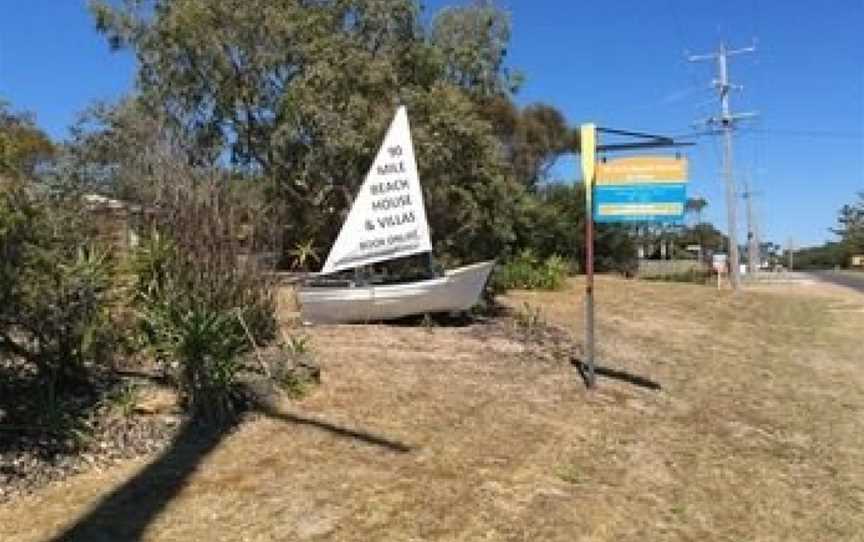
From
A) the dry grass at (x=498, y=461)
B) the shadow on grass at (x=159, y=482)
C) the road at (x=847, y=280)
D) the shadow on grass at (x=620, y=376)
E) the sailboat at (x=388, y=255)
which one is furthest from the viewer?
the road at (x=847, y=280)

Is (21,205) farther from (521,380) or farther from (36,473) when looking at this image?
(521,380)

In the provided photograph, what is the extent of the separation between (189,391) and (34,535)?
283 cm

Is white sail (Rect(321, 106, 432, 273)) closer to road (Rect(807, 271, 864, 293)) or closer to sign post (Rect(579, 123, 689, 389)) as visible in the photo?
sign post (Rect(579, 123, 689, 389))

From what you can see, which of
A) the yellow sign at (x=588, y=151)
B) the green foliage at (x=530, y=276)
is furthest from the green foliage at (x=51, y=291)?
the green foliage at (x=530, y=276)

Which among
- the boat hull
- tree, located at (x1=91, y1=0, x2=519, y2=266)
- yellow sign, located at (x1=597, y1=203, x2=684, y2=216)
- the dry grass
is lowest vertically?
the dry grass

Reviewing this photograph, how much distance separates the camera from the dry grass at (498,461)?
7793mm

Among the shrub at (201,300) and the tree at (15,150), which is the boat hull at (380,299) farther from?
the tree at (15,150)

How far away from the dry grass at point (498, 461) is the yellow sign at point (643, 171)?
233cm

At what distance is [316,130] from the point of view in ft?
83.7

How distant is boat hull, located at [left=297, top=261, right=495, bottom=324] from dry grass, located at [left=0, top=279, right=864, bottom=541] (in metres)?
0.48

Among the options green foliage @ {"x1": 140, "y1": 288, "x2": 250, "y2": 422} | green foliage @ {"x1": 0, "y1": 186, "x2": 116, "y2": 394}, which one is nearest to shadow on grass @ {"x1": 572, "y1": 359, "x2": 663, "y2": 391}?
green foliage @ {"x1": 140, "y1": 288, "x2": 250, "y2": 422}

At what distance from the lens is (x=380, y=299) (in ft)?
53.6

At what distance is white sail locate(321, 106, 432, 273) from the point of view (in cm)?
1666

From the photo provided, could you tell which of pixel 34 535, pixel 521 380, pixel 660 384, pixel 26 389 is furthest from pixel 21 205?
pixel 660 384
